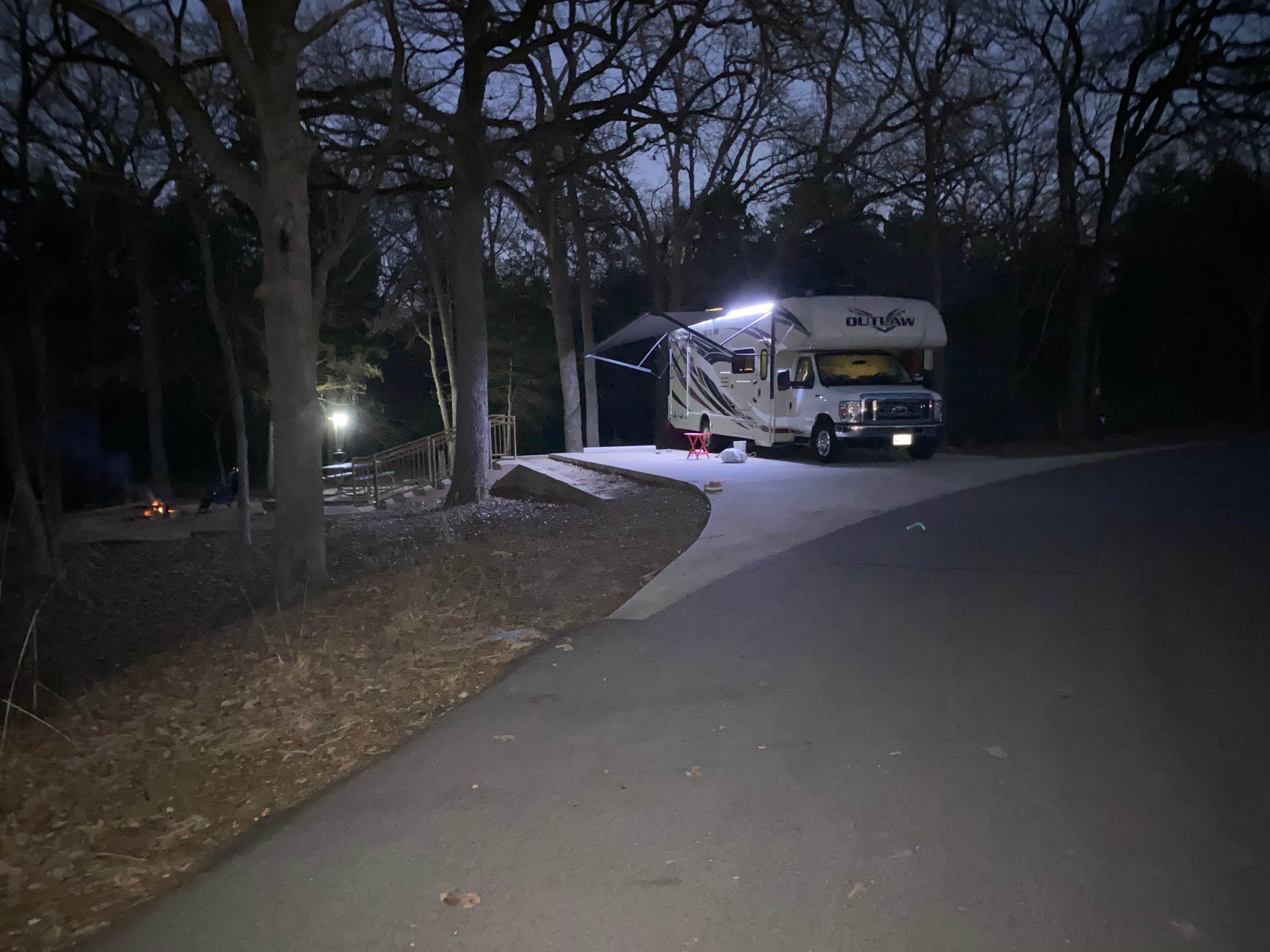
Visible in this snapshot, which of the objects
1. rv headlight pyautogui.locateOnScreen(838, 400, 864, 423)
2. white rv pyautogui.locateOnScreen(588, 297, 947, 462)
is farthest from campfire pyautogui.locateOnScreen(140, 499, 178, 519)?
rv headlight pyautogui.locateOnScreen(838, 400, 864, 423)

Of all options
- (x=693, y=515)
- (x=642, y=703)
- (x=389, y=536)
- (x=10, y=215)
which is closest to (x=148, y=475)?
(x=10, y=215)

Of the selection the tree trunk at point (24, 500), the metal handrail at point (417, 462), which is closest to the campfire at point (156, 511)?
the metal handrail at point (417, 462)

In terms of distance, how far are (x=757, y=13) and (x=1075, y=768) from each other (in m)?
10.5

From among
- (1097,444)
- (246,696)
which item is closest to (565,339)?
(1097,444)

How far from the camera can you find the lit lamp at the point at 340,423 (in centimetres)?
2766

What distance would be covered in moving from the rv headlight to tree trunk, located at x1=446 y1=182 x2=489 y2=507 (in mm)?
6195

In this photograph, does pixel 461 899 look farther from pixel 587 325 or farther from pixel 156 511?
pixel 587 325

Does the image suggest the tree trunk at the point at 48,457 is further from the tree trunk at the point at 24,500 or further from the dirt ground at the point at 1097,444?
the dirt ground at the point at 1097,444

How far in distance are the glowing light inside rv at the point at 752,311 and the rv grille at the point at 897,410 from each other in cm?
256

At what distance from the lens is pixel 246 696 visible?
5996mm

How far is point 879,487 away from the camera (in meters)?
13.3

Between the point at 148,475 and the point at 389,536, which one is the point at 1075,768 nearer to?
the point at 389,536

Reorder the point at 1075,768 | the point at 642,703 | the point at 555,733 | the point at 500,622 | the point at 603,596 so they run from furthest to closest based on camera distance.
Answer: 1. the point at 603,596
2. the point at 500,622
3. the point at 642,703
4. the point at 555,733
5. the point at 1075,768

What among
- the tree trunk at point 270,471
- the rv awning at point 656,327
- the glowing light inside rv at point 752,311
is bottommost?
the tree trunk at point 270,471
